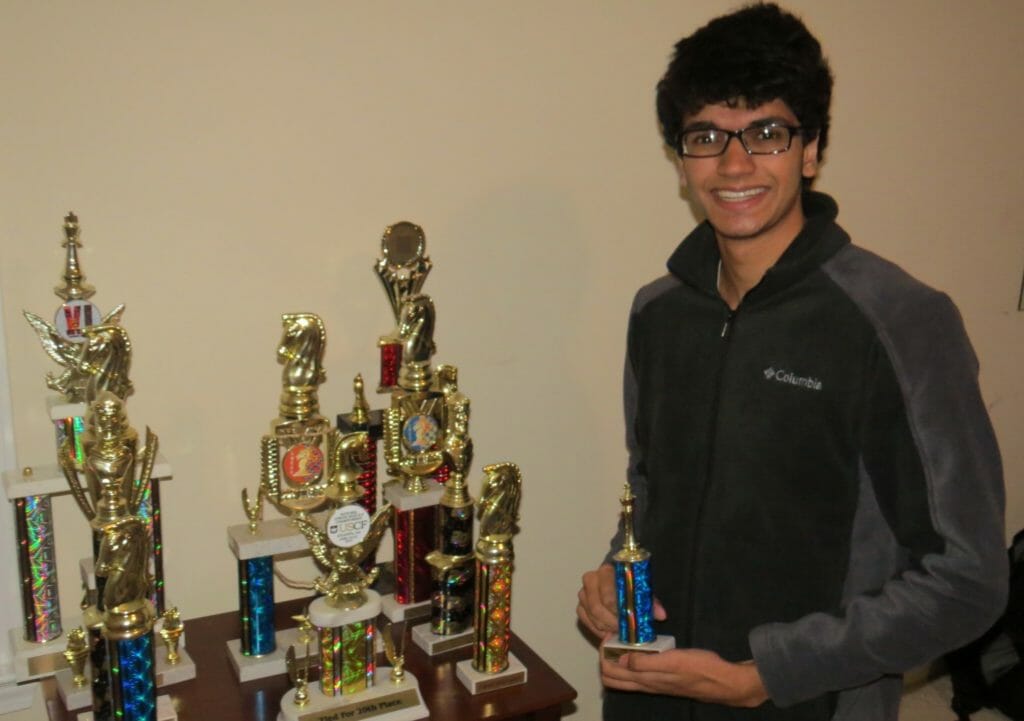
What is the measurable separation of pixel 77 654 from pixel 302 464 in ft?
1.38

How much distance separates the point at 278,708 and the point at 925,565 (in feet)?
3.03

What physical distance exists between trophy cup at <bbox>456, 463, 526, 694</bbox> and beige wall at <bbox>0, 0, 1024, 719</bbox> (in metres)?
0.48

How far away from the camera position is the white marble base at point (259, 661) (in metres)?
1.53

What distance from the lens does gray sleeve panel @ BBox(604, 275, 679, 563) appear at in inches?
66.5

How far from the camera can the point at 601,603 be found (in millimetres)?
1632

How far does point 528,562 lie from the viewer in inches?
85.4

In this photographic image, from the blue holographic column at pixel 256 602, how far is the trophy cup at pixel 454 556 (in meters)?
0.25

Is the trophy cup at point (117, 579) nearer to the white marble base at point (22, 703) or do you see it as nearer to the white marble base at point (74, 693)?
the white marble base at point (74, 693)

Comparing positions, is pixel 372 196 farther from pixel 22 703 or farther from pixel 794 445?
pixel 22 703

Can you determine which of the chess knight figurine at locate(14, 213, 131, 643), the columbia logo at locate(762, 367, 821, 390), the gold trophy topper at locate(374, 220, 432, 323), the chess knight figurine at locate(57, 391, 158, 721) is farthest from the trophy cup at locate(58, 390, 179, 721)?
the columbia logo at locate(762, 367, 821, 390)

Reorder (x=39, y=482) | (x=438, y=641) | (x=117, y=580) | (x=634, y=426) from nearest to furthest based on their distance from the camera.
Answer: (x=117, y=580) < (x=39, y=482) < (x=438, y=641) < (x=634, y=426)

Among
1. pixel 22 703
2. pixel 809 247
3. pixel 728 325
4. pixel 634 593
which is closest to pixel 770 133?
pixel 809 247

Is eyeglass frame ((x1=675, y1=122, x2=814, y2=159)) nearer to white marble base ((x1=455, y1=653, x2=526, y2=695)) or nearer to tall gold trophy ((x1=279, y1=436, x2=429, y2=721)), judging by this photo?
tall gold trophy ((x1=279, y1=436, x2=429, y2=721))

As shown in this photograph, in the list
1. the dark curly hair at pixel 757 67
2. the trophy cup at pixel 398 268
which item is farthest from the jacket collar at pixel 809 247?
the trophy cup at pixel 398 268
